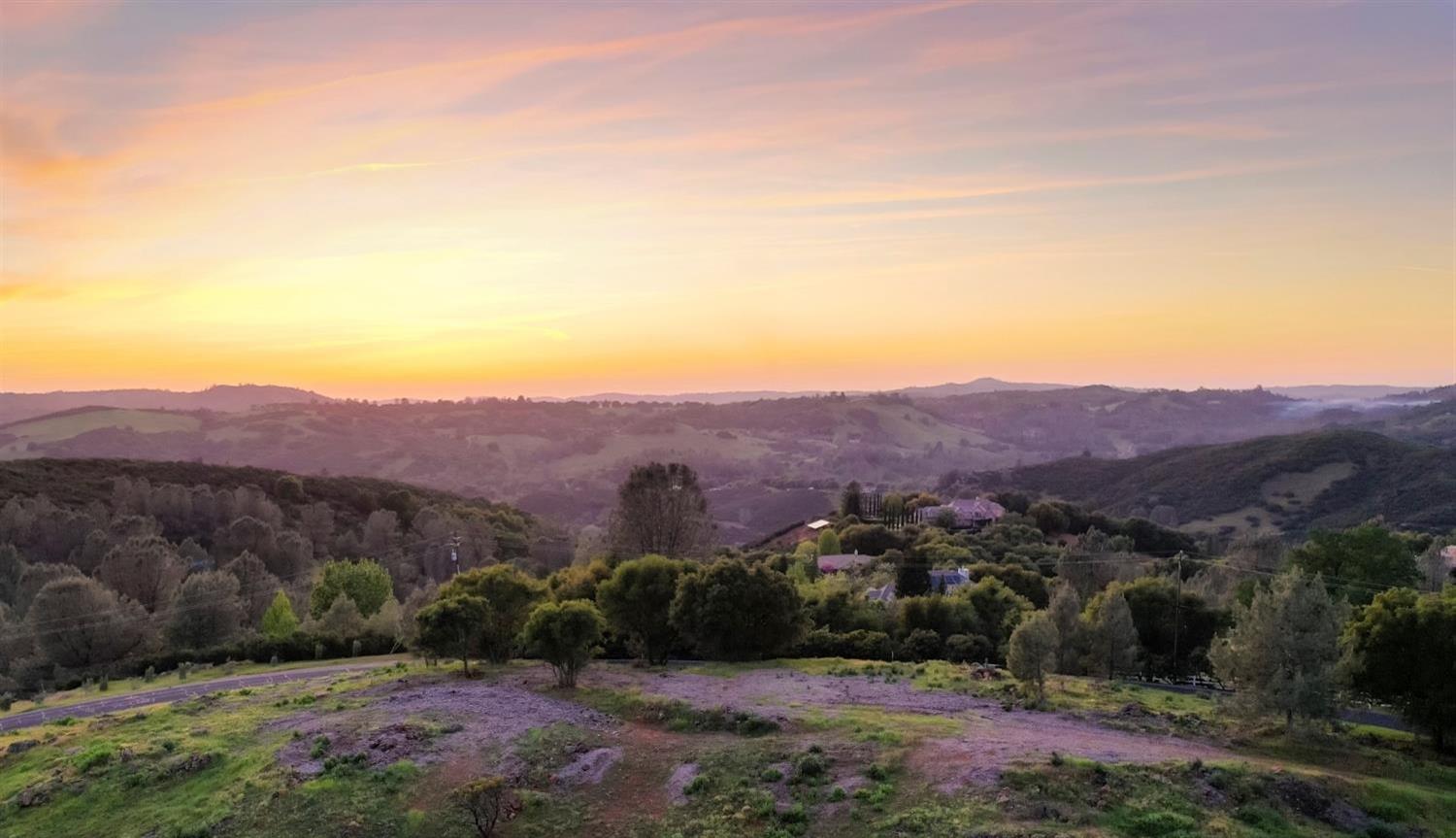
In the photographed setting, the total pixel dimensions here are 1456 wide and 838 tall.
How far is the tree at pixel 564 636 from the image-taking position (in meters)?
39.3

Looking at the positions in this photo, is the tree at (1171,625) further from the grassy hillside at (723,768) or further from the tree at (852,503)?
the tree at (852,503)

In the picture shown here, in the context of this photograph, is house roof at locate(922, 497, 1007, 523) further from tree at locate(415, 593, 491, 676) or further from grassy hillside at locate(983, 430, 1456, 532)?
tree at locate(415, 593, 491, 676)

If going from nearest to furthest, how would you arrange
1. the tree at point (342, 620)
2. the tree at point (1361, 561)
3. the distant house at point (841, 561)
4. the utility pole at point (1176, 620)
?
the utility pole at point (1176, 620), the tree at point (1361, 561), the tree at point (342, 620), the distant house at point (841, 561)

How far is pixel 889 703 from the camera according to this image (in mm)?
36250

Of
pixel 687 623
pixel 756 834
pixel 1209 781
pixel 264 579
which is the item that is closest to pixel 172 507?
pixel 264 579

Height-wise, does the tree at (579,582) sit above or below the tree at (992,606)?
above

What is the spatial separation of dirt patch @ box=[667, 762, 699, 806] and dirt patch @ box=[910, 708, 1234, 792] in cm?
688

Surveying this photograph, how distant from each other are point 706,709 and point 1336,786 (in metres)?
19.9

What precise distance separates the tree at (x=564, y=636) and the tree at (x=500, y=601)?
7410mm

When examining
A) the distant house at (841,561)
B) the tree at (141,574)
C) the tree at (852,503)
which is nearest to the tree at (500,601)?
the tree at (141,574)

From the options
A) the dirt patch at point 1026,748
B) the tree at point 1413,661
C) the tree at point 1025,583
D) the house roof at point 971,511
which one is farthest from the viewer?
the house roof at point 971,511

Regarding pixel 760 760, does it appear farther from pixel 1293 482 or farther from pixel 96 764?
pixel 1293 482

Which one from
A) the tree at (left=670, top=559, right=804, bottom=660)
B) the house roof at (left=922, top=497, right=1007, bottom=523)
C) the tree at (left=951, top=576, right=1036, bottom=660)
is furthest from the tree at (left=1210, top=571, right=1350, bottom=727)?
the house roof at (left=922, top=497, right=1007, bottom=523)

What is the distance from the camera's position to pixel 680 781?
91.2 feet
